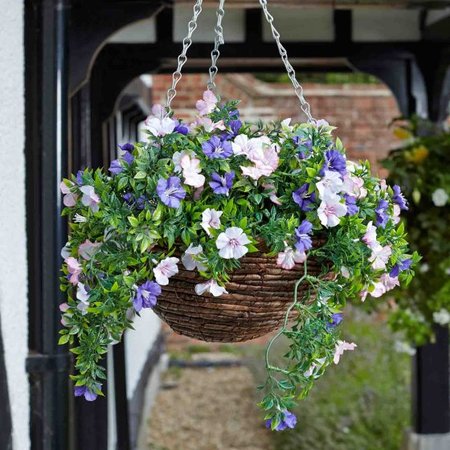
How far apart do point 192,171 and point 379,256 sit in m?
0.36

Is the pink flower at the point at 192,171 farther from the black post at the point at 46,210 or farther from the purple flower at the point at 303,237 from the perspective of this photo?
the black post at the point at 46,210

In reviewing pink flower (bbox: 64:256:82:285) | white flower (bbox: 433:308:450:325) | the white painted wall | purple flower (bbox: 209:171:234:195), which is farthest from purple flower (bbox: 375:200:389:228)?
white flower (bbox: 433:308:450:325)

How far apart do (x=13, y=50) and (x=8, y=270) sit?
0.57 meters

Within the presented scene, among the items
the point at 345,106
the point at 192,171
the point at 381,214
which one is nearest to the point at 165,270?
the point at 192,171

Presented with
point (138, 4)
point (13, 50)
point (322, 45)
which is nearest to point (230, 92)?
point (322, 45)

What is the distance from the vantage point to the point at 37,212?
2.39 metres

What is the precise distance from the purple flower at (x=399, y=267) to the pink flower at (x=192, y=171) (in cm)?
40

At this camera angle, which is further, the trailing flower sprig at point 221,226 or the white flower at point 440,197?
the white flower at point 440,197

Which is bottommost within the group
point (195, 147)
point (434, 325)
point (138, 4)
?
point (434, 325)

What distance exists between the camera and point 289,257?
1.44 metres

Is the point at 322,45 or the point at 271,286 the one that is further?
the point at 322,45

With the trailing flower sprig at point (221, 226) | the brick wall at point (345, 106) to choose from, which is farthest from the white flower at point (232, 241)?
the brick wall at point (345, 106)

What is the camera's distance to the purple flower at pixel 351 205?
1494mm

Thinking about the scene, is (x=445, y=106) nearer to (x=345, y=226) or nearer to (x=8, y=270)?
(x=8, y=270)
